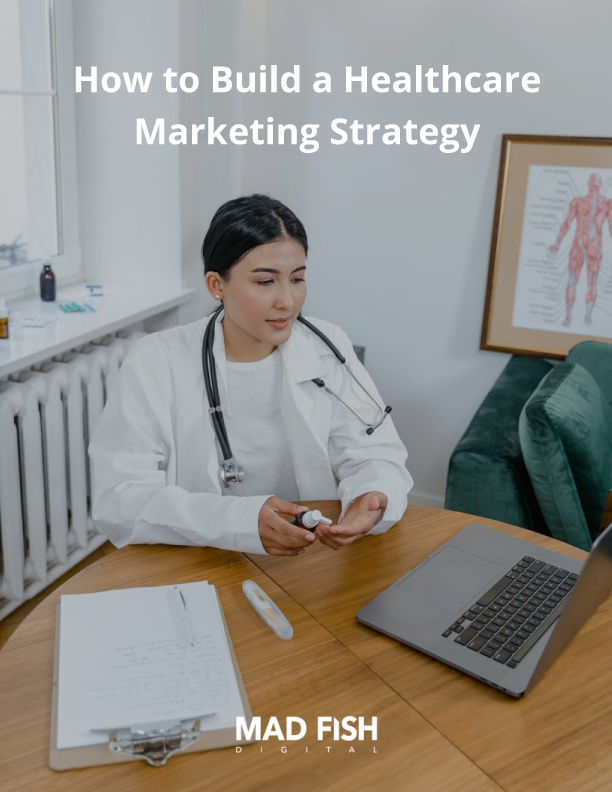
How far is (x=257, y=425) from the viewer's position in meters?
1.71

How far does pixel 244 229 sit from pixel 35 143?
142 cm

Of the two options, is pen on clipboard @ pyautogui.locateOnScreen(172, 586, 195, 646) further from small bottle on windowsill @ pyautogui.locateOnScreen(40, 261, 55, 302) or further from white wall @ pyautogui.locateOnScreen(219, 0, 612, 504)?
white wall @ pyautogui.locateOnScreen(219, 0, 612, 504)

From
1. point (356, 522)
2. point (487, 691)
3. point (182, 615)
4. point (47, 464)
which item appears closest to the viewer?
point (487, 691)

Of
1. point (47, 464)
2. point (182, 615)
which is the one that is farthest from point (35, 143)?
point (182, 615)

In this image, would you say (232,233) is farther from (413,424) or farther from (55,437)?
(413,424)

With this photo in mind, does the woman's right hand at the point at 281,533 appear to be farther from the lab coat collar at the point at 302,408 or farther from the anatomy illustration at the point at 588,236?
the anatomy illustration at the point at 588,236

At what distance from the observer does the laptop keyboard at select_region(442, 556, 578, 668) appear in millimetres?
1118

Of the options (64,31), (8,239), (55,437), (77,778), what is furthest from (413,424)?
(77,778)

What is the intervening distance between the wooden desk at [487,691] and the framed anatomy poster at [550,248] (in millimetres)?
1596

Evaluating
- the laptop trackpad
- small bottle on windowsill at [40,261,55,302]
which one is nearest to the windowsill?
small bottle on windowsill at [40,261,55,302]

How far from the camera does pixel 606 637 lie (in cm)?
117

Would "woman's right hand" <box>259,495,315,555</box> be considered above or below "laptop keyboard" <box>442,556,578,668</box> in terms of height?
above

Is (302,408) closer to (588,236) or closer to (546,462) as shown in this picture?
(546,462)

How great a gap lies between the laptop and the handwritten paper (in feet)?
0.80
